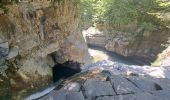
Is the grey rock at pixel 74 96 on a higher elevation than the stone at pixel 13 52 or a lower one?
lower

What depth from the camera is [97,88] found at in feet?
29.0

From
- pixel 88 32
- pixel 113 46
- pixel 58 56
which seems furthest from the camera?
pixel 88 32

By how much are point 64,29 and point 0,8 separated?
410 centimetres

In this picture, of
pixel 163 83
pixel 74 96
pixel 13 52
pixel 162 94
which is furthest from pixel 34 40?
pixel 162 94

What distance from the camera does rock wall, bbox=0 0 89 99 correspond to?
31.9ft

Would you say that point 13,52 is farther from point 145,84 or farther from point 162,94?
point 162,94

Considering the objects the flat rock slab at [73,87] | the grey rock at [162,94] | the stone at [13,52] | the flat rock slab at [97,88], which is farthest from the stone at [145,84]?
the stone at [13,52]

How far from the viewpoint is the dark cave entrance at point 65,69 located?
45.2ft

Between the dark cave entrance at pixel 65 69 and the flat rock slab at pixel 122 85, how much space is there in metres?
4.67

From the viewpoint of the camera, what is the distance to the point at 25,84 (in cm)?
1036

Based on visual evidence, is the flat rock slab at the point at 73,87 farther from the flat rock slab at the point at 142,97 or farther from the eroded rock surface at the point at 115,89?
the flat rock slab at the point at 142,97

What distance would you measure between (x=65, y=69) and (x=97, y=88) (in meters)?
5.70

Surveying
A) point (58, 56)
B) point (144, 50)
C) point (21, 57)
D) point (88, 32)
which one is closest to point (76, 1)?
point (58, 56)

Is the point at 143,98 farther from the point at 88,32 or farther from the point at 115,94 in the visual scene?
the point at 88,32
